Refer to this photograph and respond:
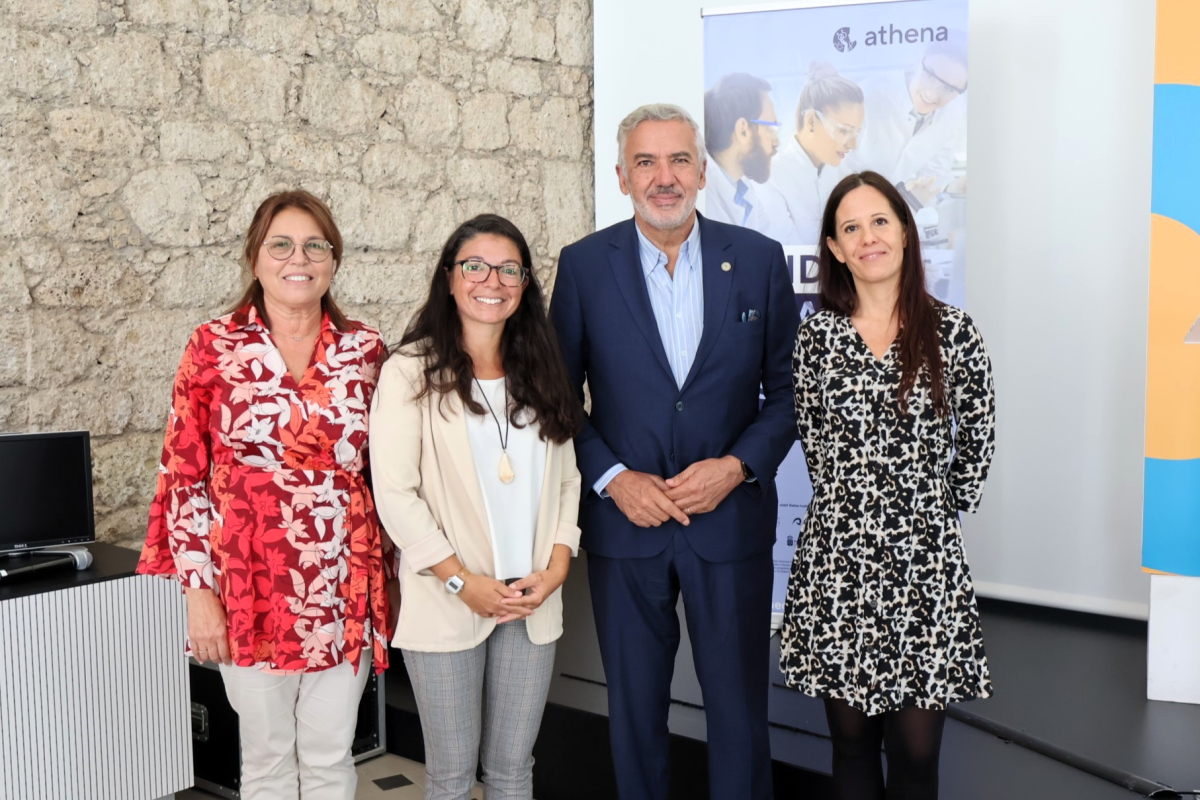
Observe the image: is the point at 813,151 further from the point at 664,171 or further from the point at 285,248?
the point at 285,248

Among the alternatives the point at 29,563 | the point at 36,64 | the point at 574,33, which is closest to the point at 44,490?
the point at 29,563

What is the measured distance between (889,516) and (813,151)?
2020 millimetres

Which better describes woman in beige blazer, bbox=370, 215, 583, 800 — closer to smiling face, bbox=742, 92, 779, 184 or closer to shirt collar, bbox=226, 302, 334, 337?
shirt collar, bbox=226, 302, 334, 337

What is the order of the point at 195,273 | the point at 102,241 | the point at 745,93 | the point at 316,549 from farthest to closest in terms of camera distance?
the point at 745,93 < the point at 195,273 < the point at 102,241 < the point at 316,549

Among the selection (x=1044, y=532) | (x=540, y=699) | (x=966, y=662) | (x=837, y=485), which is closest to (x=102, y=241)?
(x=540, y=699)

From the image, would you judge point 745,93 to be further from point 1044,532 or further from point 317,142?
point 1044,532

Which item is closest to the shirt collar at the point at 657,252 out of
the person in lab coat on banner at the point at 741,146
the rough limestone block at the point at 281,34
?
the person in lab coat on banner at the point at 741,146

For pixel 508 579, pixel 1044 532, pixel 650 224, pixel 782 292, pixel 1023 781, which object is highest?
pixel 650 224

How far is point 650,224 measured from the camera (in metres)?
2.25

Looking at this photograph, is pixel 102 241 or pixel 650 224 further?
pixel 102 241

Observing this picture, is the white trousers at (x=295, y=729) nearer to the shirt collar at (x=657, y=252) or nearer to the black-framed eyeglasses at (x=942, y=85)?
the shirt collar at (x=657, y=252)

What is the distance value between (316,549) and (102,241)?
1.64 meters

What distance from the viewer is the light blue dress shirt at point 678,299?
2.23m

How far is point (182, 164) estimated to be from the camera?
3.29 metres
